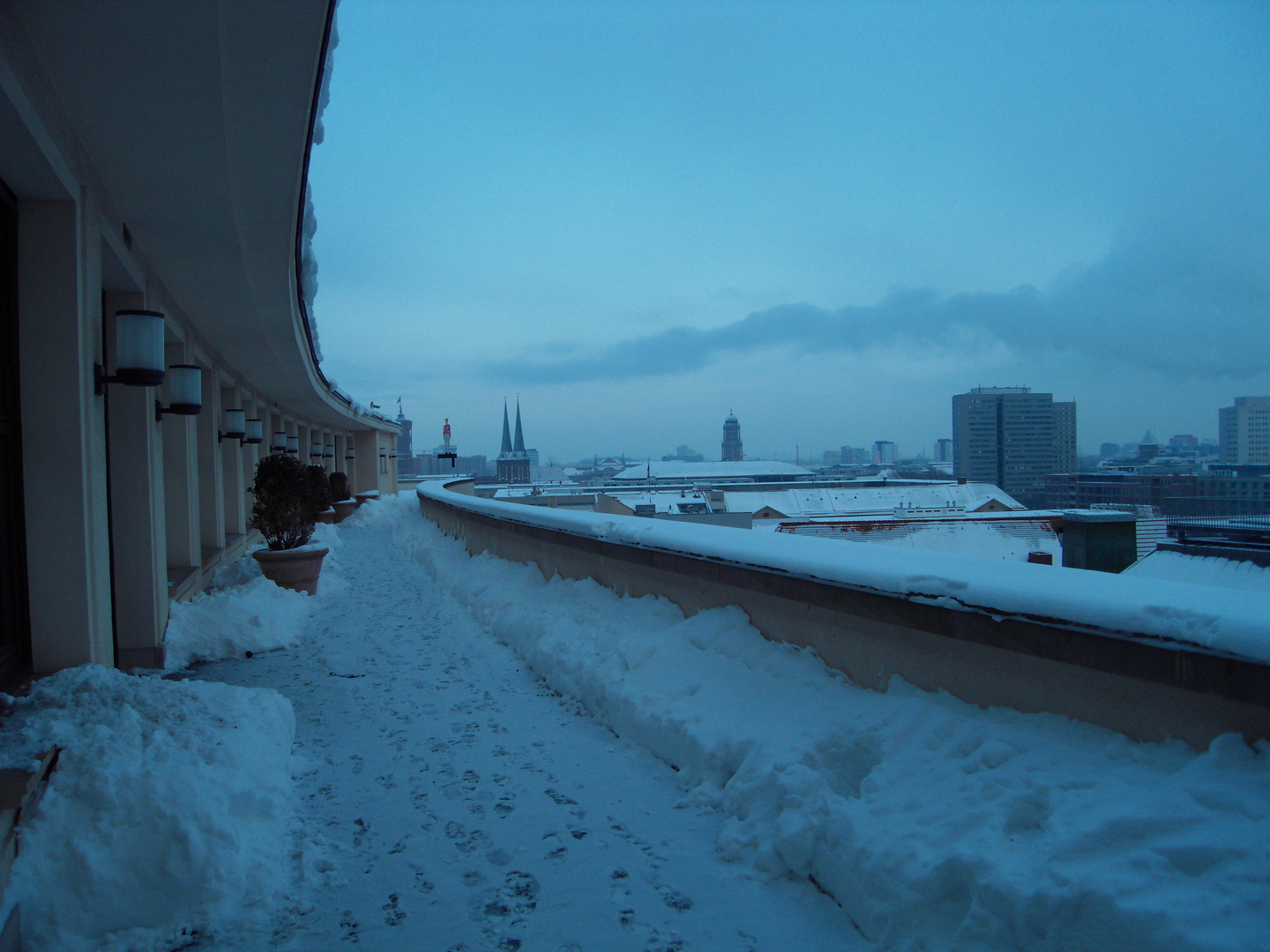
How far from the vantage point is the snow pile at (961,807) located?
1.81m

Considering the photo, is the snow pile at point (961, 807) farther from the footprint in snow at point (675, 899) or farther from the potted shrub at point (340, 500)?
the potted shrub at point (340, 500)

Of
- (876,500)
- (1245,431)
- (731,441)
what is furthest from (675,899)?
(731,441)

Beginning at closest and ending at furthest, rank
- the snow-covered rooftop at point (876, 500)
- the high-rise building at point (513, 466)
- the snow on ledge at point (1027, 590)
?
1. the snow on ledge at point (1027, 590)
2. the snow-covered rooftop at point (876, 500)
3. the high-rise building at point (513, 466)

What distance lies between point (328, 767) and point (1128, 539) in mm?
10196

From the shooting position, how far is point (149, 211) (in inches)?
197

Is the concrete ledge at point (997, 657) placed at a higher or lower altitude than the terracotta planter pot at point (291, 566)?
higher

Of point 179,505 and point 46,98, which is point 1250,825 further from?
point 179,505

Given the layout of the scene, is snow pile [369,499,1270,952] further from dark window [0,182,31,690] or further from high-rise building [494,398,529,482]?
high-rise building [494,398,529,482]

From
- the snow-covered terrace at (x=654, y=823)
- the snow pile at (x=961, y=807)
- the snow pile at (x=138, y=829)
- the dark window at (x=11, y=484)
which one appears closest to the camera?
the snow pile at (x=961, y=807)

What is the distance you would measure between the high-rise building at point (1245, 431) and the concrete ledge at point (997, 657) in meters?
19.1

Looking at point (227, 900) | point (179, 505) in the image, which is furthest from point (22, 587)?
point (179, 505)

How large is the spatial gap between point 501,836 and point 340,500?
18.8 m

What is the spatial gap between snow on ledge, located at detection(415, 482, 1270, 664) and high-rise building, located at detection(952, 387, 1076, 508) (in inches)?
1701

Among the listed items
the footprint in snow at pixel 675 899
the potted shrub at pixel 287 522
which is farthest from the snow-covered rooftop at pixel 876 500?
the footprint in snow at pixel 675 899
